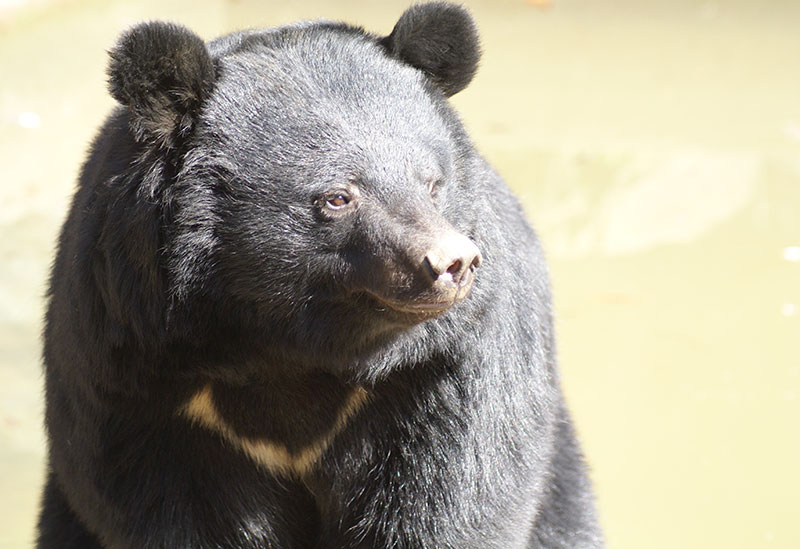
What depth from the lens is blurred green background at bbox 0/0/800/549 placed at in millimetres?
5383

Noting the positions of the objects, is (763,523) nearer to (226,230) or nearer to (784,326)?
(784,326)

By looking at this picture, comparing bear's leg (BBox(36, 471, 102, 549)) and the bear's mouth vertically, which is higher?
the bear's mouth

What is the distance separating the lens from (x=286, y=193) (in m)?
3.35

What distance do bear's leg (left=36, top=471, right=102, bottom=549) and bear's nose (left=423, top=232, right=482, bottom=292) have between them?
1992mm

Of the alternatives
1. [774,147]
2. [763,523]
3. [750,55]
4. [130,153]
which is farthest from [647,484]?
[750,55]

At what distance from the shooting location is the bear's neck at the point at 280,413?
12.1 feet

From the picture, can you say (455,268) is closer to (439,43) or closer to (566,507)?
(439,43)

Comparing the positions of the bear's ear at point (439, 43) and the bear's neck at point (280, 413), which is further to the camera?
the bear's neck at point (280, 413)

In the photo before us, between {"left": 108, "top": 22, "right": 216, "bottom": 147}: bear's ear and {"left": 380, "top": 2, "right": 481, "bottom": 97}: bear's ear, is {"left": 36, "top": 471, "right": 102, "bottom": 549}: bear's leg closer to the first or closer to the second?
{"left": 108, "top": 22, "right": 216, "bottom": 147}: bear's ear

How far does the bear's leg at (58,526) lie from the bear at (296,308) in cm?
38

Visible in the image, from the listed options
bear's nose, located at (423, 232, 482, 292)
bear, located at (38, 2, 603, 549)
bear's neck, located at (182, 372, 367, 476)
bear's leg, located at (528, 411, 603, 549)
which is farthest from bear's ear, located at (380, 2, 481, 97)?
bear's leg, located at (528, 411, 603, 549)

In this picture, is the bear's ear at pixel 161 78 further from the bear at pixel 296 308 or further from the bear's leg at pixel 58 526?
the bear's leg at pixel 58 526

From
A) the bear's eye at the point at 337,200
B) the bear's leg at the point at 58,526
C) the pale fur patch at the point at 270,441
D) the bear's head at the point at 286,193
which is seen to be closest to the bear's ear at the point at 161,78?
the bear's head at the point at 286,193

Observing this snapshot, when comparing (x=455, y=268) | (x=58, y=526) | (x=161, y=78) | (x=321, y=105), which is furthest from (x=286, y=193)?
(x=58, y=526)
